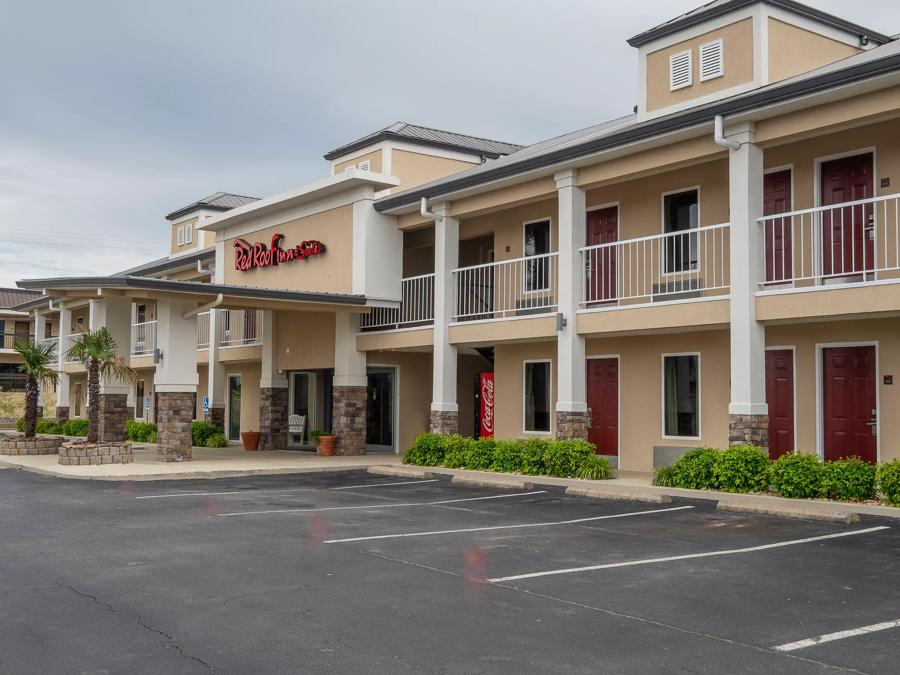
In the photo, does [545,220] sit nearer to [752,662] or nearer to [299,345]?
[299,345]

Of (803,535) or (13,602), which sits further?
(803,535)

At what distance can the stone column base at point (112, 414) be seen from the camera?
27781mm

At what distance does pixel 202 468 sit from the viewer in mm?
19422

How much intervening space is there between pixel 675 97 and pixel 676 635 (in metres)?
14.1

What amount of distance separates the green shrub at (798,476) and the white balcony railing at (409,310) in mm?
10179

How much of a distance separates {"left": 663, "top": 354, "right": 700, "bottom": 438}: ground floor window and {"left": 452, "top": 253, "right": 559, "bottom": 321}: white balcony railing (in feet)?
9.31

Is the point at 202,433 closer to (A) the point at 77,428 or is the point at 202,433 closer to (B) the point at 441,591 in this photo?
(A) the point at 77,428

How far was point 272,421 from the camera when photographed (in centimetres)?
2691

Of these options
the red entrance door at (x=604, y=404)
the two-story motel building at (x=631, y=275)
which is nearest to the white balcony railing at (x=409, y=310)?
the two-story motel building at (x=631, y=275)

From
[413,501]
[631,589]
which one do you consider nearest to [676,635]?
[631,589]

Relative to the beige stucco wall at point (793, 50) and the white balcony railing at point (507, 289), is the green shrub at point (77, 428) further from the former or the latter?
the beige stucco wall at point (793, 50)

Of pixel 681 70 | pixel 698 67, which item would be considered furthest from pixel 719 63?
pixel 681 70

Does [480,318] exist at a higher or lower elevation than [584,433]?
higher

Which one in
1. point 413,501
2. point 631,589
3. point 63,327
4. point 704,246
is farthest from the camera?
point 63,327
